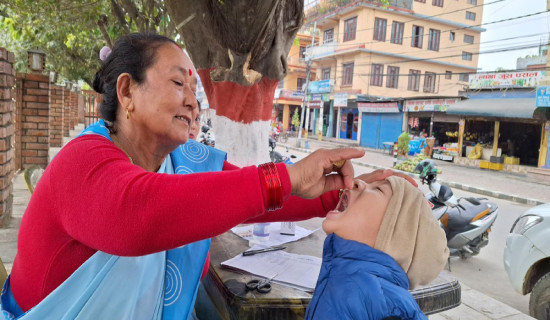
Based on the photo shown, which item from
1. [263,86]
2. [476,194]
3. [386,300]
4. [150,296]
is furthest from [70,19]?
[476,194]

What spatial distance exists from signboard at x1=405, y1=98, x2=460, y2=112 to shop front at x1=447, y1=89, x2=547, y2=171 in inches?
34.5

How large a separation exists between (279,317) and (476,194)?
1162cm

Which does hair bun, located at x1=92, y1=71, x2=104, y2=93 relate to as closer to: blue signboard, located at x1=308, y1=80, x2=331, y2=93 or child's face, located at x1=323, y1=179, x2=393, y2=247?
child's face, located at x1=323, y1=179, x2=393, y2=247

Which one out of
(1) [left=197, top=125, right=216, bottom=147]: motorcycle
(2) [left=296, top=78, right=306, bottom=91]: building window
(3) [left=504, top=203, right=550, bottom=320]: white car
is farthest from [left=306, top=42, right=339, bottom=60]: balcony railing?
(3) [left=504, top=203, right=550, bottom=320]: white car

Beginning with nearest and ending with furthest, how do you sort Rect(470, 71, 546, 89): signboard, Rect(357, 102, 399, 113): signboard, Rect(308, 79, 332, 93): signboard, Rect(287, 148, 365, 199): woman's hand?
Rect(287, 148, 365, 199): woman's hand, Rect(470, 71, 546, 89): signboard, Rect(357, 102, 399, 113): signboard, Rect(308, 79, 332, 93): signboard

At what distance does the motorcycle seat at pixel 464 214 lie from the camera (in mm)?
5363

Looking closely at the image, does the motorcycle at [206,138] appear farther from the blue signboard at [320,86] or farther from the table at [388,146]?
the blue signboard at [320,86]

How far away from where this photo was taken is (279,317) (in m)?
1.59

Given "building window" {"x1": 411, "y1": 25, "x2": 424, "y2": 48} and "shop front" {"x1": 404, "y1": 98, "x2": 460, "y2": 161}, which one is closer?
"shop front" {"x1": 404, "y1": 98, "x2": 460, "y2": 161}

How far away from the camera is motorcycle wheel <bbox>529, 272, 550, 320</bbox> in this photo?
3.50 meters

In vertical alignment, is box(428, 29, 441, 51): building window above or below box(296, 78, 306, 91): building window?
above

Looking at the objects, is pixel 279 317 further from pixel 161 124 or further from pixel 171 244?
pixel 161 124

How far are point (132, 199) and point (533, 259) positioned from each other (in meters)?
3.90

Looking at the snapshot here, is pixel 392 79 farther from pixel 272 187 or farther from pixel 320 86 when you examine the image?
pixel 272 187
